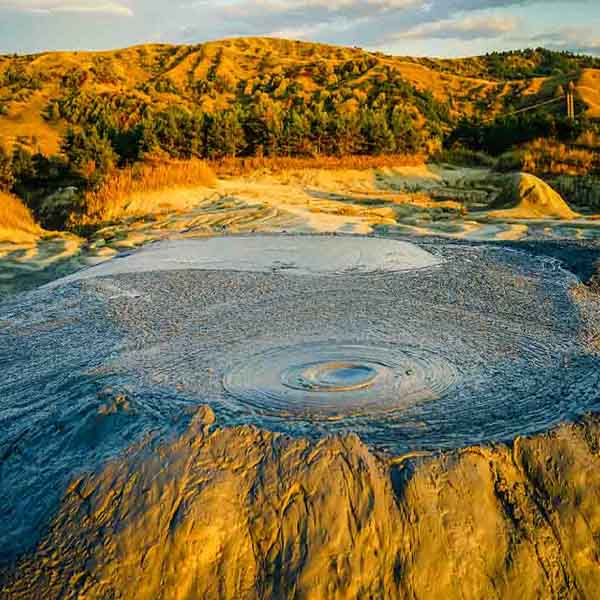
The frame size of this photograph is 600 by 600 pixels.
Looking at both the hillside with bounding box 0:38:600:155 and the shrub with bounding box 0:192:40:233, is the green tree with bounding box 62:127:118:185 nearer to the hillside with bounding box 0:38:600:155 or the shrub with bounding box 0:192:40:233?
the shrub with bounding box 0:192:40:233

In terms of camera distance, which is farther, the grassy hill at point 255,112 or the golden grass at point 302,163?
the grassy hill at point 255,112

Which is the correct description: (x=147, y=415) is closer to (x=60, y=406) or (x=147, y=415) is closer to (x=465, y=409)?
(x=60, y=406)

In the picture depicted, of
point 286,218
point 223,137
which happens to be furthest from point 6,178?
point 286,218

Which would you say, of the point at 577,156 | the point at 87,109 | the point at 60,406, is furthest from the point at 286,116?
the point at 60,406

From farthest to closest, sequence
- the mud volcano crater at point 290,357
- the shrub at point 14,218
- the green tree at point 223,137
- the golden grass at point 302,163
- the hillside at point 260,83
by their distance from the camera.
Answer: the hillside at point 260,83, the green tree at point 223,137, the golden grass at point 302,163, the shrub at point 14,218, the mud volcano crater at point 290,357

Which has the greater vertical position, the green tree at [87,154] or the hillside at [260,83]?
the hillside at [260,83]

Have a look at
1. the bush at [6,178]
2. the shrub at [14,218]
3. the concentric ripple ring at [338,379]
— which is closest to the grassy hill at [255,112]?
the bush at [6,178]

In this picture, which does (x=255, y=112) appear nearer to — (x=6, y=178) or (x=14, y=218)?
(x=6, y=178)

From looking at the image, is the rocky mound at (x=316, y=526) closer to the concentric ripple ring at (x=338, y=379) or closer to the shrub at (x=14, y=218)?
the concentric ripple ring at (x=338, y=379)
